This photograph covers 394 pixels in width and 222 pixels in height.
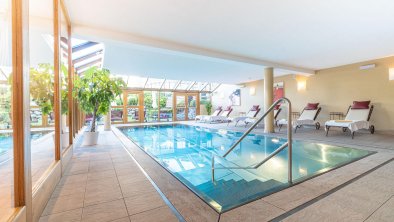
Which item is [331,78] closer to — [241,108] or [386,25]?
[386,25]

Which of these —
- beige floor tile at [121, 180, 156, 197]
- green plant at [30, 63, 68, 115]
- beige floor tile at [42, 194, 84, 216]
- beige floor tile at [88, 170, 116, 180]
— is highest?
green plant at [30, 63, 68, 115]

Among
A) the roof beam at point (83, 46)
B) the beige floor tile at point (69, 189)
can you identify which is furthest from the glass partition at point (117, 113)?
the beige floor tile at point (69, 189)

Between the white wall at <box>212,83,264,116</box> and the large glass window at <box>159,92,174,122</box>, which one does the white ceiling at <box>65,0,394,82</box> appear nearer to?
the white wall at <box>212,83,264,116</box>

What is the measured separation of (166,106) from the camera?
12.8m

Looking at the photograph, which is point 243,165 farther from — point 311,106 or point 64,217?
point 311,106

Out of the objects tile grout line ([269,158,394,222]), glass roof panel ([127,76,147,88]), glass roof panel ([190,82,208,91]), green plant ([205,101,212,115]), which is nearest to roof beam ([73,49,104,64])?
glass roof panel ([127,76,147,88])

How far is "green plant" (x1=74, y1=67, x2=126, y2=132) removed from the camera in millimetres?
4438

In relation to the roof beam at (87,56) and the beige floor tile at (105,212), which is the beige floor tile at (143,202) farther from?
the roof beam at (87,56)

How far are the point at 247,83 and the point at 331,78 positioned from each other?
476 cm

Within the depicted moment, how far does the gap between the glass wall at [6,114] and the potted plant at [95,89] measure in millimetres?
3349

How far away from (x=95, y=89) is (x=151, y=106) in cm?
784

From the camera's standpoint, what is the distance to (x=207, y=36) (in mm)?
4215

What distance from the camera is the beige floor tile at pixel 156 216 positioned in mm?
1562

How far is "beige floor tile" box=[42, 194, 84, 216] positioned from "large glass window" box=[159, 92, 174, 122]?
10.7m
